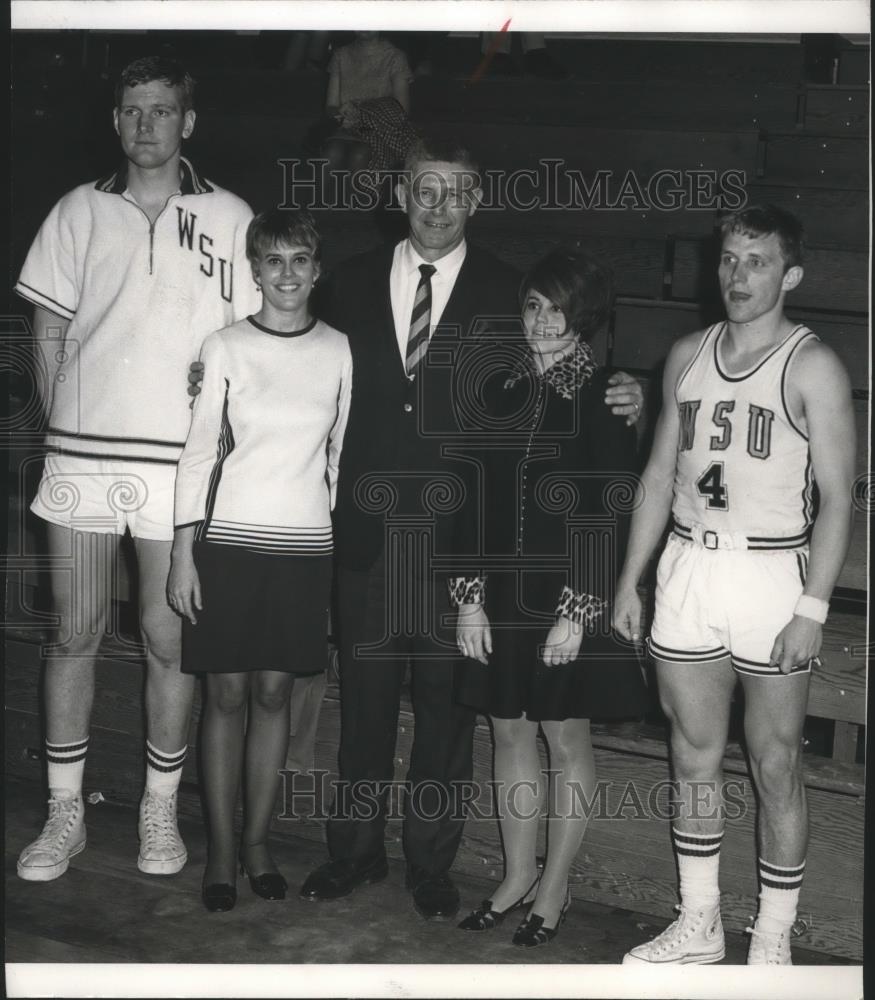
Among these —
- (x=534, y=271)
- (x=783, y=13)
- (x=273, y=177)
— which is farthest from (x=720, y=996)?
(x=273, y=177)

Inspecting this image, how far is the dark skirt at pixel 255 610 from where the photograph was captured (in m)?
2.69

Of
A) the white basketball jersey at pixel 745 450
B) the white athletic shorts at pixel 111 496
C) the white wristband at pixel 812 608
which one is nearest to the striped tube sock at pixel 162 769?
the white athletic shorts at pixel 111 496

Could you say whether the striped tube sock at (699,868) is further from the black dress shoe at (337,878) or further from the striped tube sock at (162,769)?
the striped tube sock at (162,769)

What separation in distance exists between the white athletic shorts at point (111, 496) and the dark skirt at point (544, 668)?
787 millimetres

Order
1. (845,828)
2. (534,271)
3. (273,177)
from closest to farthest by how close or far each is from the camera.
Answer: (534,271)
(845,828)
(273,177)

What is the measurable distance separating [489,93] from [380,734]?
1.85 meters

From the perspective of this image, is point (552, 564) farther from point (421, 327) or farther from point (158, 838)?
point (158, 838)

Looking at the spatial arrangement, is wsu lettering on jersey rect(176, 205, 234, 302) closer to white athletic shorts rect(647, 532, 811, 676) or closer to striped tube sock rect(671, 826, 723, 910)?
white athletic shorts rect(647, 532, 811, 676)

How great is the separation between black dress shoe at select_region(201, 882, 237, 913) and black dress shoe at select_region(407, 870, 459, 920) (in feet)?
1.38

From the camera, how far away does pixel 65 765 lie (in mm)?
3027

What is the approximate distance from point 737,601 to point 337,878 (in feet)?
3.82

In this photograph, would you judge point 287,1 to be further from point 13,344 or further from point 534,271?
point 13,344

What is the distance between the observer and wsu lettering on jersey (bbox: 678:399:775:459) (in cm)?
246

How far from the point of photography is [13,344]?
2.82 meters
